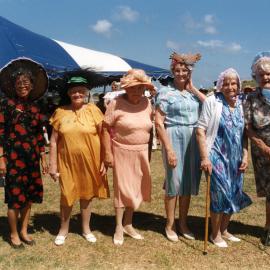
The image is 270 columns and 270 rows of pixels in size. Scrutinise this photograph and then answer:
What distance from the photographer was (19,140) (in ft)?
12.6

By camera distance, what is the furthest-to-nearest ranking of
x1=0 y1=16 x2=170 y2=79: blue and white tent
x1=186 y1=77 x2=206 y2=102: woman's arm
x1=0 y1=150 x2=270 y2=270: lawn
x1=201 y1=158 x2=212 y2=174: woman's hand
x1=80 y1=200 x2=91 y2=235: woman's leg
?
1. x1=0 y1=16 x2=170 y2=79: blue and white tent
2. x1=80 y1=200 x2=91 y2=235: woman's leg
3. x1=186 y1=77 x2=206 y2=102: woman's arm
4. x1=201 y1=158 x2=212 y2=174: woman's hand
5. x1=0 y1=150 x2=270 y2=270: lawn

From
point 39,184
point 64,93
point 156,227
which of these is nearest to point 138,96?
point 64,93

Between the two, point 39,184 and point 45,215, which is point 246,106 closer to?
point 39,184

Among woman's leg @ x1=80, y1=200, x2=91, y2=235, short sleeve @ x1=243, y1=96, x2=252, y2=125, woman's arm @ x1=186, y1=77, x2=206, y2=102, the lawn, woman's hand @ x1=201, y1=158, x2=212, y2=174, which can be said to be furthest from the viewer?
woman's leg @ x1=80, y1=200, x2=91, y2=235

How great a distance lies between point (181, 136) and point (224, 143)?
422 millimetres

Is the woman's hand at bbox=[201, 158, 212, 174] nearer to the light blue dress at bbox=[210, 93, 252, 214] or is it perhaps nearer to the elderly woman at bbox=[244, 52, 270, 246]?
the light blue dress at bbox=[210, 93, 252, 214]

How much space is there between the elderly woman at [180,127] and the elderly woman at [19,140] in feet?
3.98

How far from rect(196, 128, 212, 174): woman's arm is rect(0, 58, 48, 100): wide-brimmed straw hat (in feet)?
5.22

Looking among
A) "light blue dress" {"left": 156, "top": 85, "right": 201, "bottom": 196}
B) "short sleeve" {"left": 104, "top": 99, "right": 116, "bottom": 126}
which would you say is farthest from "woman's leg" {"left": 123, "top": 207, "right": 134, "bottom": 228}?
"short sleeve" {"left": 104, "top": 99, "right": 116, "bottom": 126}

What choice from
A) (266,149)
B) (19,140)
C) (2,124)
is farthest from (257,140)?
(2,124)

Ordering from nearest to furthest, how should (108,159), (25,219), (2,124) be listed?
(2,124) < (108,159) < (25,219)

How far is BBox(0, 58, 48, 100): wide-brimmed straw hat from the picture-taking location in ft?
12.9

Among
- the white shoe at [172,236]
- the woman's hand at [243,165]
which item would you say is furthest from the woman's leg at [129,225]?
the woman's hand at [243,165]

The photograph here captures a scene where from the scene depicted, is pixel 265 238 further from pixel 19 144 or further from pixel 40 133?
pixel 19 144
